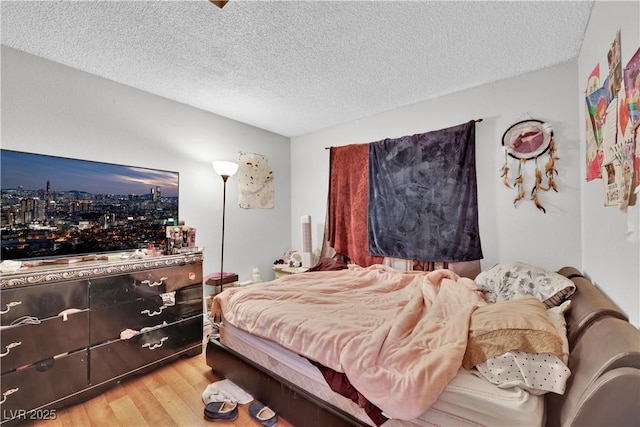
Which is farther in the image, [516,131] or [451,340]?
[516,131]

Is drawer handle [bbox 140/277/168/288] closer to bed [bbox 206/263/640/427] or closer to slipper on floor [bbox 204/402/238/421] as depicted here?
bed [bbox 206/263/640/427]

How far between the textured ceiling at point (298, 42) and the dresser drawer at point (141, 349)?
2.19 meters

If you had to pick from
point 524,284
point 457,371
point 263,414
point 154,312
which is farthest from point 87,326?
point 524,284

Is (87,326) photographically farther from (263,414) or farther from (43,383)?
(263,414)

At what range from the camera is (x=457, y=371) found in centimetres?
115

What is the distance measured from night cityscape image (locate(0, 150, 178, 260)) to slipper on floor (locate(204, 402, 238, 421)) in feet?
5.02

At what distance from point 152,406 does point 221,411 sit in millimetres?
524

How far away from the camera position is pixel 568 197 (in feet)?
7.39

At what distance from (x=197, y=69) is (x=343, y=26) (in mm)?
1289

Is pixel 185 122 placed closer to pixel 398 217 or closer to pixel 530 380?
pixel 398 217

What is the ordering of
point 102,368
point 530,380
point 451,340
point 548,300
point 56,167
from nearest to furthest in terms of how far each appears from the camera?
point 530,380 < point 451,340 < point 548,300 < point 102,368 < point 56,167

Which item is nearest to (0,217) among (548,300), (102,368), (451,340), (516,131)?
(102,368)

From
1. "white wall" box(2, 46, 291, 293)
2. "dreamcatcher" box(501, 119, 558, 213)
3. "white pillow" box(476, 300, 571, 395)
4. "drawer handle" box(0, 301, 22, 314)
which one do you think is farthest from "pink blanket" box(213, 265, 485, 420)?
"white wall" box(2, 46, 291, 293)

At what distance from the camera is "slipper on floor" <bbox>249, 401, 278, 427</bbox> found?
5.37 feet
